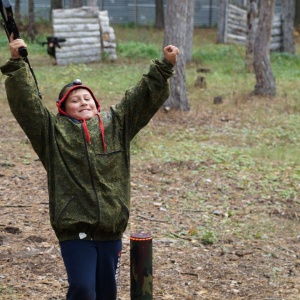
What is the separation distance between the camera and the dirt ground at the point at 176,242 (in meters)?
6.22

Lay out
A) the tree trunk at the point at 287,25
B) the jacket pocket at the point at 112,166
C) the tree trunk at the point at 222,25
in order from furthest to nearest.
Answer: the tree trunk at the point at 222,25
the tree trunk at the point at 287,25
the jacket pocket at the point at 112,166

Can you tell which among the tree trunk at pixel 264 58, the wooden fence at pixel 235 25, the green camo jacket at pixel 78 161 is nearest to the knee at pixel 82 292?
the green camo jacket at pixel 78 161

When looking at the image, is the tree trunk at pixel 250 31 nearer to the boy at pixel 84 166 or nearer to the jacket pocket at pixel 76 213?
the boy at pixel 84 166

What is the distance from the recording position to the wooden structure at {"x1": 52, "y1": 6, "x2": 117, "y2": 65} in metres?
23.3

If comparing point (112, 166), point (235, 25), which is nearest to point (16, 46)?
point (112, 166)

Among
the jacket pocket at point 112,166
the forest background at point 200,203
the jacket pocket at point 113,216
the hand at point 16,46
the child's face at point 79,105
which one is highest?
the hand at point 16,46

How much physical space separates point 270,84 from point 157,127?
4.74 meters

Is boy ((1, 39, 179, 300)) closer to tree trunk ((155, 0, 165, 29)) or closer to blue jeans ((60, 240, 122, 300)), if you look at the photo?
blue jeans ((60, 240, 122, 300))

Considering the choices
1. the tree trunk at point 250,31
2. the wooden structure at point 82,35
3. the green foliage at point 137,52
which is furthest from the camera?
the green foliage at point 137,52

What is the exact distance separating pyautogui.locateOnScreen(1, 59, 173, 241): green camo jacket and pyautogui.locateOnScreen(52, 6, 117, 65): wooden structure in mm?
18928

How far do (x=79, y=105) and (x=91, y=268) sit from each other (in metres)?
0.93

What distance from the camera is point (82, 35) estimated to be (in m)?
23.6

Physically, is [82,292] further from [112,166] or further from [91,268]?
[112,166]

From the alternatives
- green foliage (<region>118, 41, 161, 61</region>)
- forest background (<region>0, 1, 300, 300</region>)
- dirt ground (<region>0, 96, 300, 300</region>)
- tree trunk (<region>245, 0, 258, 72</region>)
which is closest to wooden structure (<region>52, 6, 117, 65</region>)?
green foliage (<region>118, 41, 161, 61</region>)
